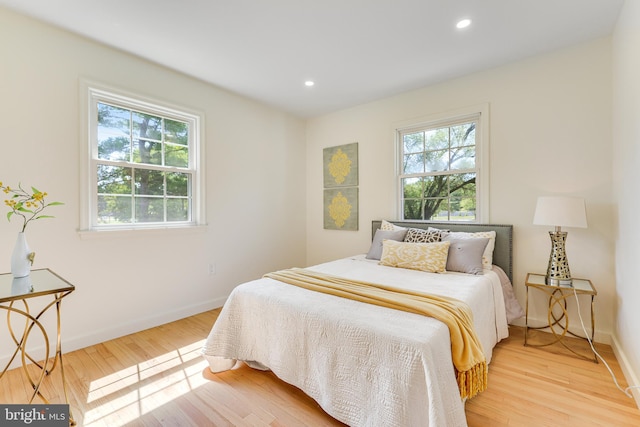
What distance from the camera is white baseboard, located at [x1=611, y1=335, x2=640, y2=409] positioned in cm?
172

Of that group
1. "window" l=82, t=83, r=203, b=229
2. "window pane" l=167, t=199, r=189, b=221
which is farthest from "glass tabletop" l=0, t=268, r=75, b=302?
"window pane" l=167, t=199, r=189, b=221

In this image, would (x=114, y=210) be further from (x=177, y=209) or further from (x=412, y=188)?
(x=412, y=188)

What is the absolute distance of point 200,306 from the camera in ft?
10.6

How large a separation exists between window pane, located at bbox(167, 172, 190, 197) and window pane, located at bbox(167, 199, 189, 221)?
7cm

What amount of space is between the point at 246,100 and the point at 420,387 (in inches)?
136

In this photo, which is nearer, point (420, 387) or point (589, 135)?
point (420, 387)

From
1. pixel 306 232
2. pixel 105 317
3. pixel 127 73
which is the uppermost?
pixel 127 73

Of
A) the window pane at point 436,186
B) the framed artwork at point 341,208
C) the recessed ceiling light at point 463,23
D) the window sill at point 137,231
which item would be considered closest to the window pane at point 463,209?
the window pane at point 436,186

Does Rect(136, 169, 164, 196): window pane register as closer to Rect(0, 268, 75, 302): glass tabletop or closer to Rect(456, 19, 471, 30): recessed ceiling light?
Rect(0, 268, 75, 302): glass tabletop

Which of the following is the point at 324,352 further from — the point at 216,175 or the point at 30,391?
the point at 216,175

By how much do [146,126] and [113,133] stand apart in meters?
0.30

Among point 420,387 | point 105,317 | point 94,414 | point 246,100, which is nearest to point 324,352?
point 420,387

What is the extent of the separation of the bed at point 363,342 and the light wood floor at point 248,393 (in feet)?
0.46

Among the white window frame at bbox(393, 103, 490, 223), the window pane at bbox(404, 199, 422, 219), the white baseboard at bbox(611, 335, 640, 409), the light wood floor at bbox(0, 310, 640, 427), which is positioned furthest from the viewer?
the window pane at bbox(404, 199, 422, 219)
